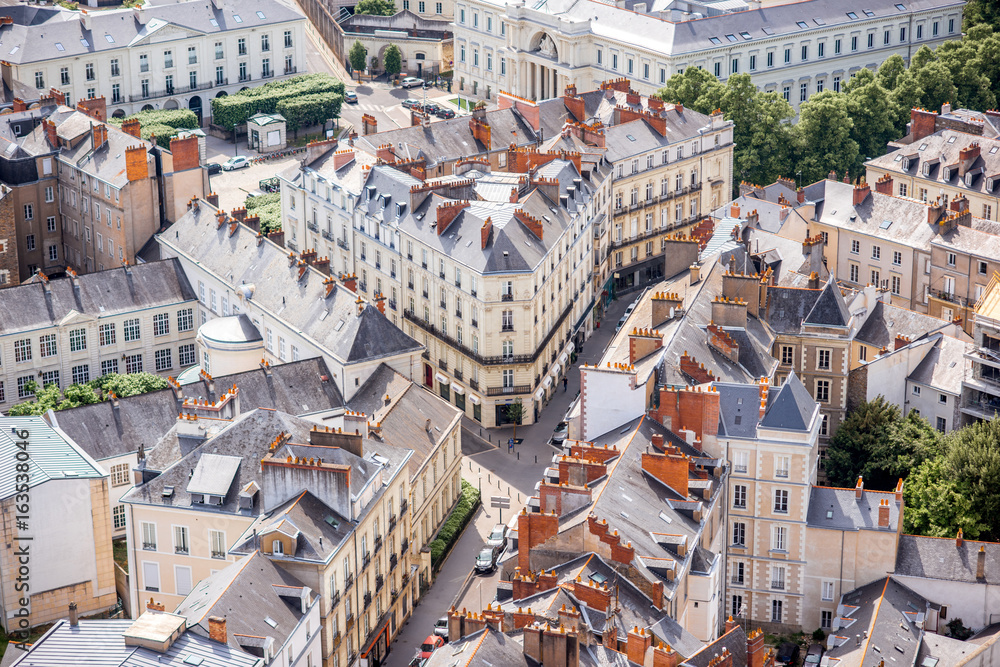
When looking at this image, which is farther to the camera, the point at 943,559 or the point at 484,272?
the point at 484,272

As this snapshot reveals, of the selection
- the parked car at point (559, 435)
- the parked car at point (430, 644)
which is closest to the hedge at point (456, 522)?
the parked car at point (559, 435)

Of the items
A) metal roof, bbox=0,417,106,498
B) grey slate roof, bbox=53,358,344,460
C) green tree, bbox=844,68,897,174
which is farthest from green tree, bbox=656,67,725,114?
metal roof, bbox=0,417,106,498

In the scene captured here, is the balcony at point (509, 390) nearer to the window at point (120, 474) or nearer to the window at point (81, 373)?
the window at point (120, 474)

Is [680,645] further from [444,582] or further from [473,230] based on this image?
[473,230]

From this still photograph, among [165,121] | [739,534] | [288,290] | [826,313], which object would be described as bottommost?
[739,534]

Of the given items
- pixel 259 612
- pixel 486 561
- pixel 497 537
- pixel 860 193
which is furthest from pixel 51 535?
pixel 860 193

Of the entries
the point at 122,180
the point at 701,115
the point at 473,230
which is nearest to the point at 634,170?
the point at 701,115

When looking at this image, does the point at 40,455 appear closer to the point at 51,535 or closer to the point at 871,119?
the point at 51,535

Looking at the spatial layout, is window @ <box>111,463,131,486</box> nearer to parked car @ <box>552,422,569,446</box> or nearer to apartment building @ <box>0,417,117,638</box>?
apartment building @ <box>0,417,117,638</box>
